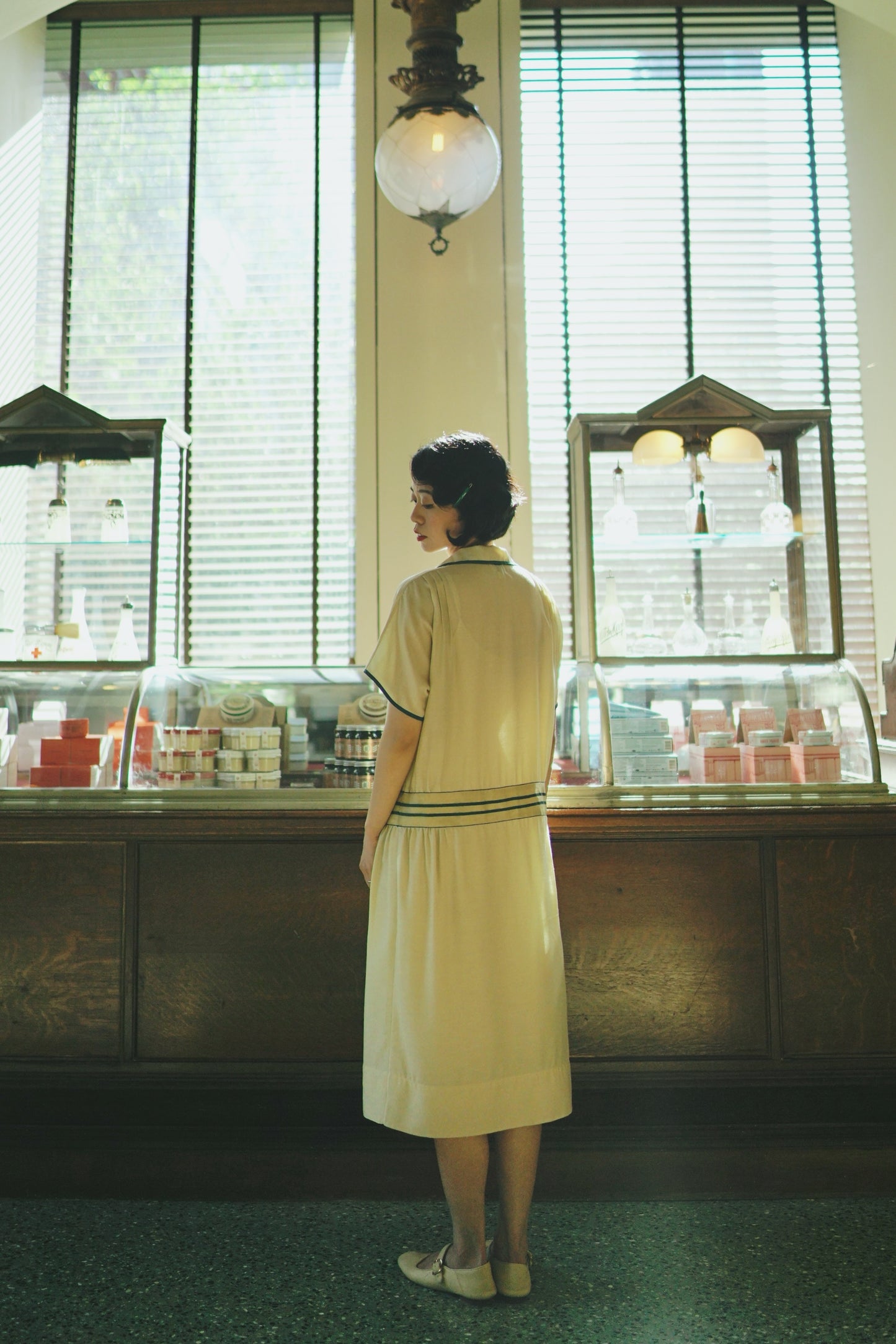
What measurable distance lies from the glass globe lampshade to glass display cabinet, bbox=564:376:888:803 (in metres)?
0.78

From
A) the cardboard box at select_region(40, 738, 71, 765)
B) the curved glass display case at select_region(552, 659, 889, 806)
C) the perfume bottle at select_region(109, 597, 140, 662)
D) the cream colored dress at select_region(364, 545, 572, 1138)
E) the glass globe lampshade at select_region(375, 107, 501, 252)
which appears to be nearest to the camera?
the cream colored dress at select_region(364, 545, 572, 1138)

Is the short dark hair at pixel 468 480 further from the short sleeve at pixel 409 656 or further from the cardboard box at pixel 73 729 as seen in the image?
the cardboard box at pixel 73 729

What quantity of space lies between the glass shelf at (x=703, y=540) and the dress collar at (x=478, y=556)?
1.26 meters

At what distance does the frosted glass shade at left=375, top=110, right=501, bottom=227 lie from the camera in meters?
2.74

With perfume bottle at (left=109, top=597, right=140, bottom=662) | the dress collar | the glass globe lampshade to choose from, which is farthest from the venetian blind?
the dress collar

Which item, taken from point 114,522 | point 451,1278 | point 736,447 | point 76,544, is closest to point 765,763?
point 736,447

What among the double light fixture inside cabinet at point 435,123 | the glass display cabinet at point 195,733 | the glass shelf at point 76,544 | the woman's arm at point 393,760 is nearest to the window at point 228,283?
the glass shelf at point 76,544

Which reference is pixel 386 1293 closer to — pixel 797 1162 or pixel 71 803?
pixel 797 1162

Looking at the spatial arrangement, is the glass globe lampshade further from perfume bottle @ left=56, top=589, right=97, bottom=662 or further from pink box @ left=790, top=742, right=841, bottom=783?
pink box @ left=790, top=742, right=841, bottom=783

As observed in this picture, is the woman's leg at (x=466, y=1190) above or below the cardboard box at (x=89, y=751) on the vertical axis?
below

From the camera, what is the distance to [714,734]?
2.86 metres

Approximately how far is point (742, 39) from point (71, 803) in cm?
468

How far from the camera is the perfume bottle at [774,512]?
10.4 ft

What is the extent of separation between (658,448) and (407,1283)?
247 centimetres
